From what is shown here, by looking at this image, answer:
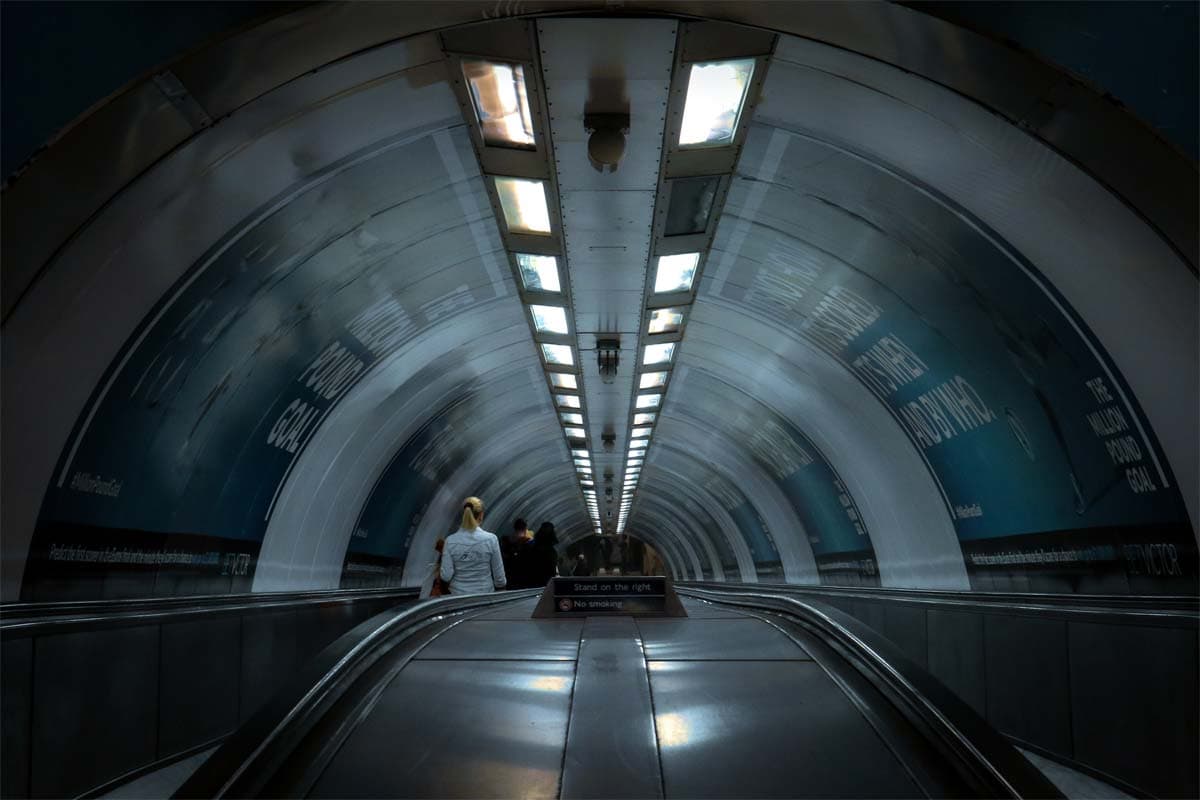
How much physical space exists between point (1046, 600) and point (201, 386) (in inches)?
272

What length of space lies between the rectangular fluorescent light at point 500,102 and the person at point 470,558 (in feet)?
11.4

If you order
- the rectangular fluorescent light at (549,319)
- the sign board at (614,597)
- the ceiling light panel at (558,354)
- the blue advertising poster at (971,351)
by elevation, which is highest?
the rectangular fluorescent light at (549,319)

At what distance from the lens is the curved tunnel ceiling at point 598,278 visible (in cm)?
573

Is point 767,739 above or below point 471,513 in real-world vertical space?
below

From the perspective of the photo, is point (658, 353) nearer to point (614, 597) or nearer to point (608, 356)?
point (608, 356)

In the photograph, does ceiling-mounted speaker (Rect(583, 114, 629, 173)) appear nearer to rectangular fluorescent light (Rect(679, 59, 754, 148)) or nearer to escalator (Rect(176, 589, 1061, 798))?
rectangular fluorescent light (Rect(679, 59, 754, 148))

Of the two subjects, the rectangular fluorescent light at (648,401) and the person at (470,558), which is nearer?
the person at (470,558)

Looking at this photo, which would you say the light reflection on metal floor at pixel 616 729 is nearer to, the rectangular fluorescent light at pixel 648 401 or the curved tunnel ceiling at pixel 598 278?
the curved tunnel ceiling at pixel 598 278

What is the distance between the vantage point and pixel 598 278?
10109 mm

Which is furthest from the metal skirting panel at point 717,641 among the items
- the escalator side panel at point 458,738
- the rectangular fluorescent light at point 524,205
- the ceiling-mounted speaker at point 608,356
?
the ceiling-mounted speaker at point 608,356

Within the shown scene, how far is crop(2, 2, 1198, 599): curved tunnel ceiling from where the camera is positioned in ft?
18.8

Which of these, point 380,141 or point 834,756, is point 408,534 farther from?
point 834,756

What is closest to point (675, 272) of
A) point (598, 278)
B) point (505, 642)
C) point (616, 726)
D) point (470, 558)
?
point (598, 278)

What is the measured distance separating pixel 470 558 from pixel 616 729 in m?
5.60
